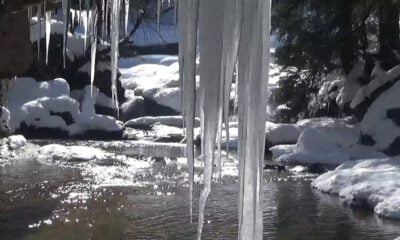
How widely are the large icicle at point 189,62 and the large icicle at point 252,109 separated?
0.33 ft

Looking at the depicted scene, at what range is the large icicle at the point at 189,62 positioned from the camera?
1456 mm

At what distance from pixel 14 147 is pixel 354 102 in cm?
729

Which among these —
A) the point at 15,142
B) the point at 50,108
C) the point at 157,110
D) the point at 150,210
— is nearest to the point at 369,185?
the point at 150,210

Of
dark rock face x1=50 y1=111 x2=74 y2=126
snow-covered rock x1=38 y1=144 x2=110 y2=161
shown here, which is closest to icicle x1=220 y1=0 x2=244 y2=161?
snow-covered rock x1=38 y1=144 x2=110 y2=161

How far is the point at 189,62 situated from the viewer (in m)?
1.47

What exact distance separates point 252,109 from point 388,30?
15181mm

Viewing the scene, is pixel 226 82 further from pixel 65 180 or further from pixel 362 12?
pixel 362 12

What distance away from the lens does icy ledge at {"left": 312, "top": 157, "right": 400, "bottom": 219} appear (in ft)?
28.9

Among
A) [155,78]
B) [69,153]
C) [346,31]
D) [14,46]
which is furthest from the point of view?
[155,78]

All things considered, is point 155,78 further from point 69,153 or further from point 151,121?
point 69,153

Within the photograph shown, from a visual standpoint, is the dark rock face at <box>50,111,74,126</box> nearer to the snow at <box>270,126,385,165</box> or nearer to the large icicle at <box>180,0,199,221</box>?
the snow at <box>270,126,385,165</box>

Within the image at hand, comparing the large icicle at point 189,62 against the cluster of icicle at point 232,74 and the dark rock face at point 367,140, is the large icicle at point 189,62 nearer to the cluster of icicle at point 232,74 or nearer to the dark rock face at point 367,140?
the cluster of icicle at point 232,74

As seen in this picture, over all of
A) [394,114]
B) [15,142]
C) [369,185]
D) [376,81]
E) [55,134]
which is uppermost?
[376,81]

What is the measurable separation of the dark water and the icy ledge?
0.19 meters
